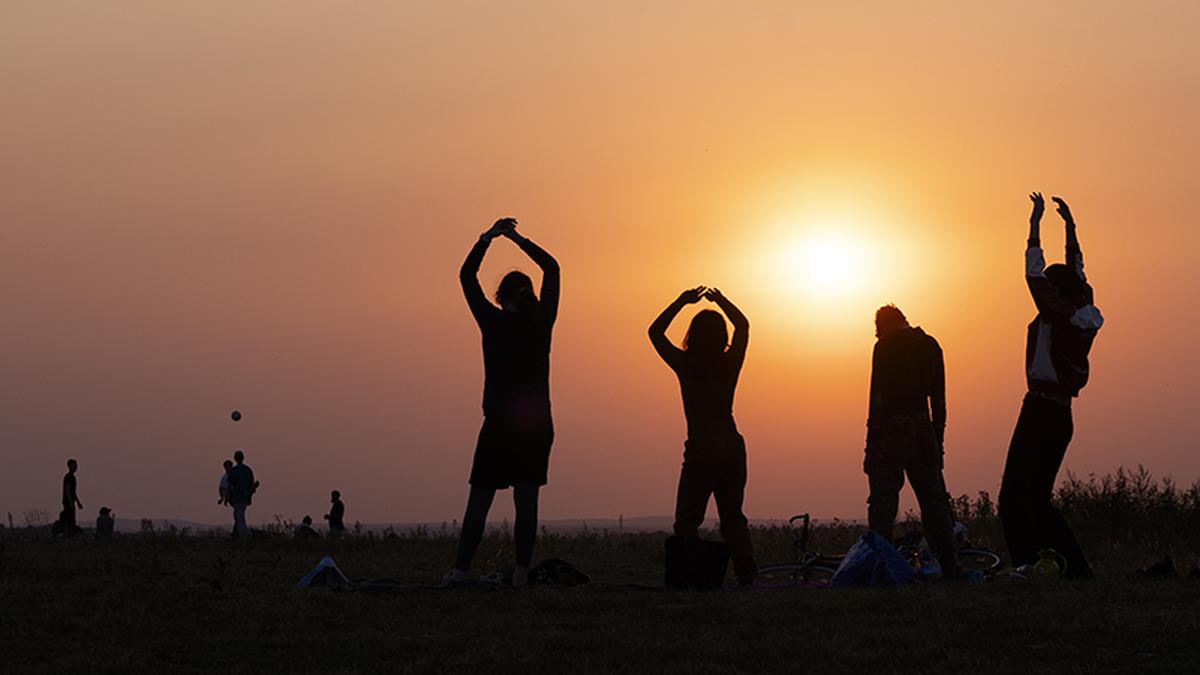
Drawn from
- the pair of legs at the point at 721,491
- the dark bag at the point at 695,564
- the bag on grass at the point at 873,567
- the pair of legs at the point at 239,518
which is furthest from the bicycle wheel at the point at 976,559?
the pair of legs at the point at 239,518

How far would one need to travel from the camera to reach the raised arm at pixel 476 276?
12930 millimetres

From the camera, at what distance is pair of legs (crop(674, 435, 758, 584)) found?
13.4 meters

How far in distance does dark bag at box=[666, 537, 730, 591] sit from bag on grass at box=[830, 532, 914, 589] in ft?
3.09

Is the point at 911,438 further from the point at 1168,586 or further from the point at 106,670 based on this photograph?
the point at 106,670

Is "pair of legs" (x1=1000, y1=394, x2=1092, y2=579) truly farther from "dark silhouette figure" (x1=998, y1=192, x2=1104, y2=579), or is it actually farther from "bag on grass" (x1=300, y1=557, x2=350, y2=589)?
"bag on grass" (x1=300, y1=557, x2=350, y2=589)

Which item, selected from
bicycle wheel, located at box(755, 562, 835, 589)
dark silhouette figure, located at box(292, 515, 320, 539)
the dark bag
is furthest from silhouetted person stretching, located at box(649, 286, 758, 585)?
dark silhouette figure, located at box(292, 515, 320, 539)

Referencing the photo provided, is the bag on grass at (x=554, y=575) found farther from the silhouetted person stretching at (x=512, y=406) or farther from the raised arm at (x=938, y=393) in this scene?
the raised arm at (x=938, y=393)

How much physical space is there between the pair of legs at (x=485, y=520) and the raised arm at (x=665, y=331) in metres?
1.57

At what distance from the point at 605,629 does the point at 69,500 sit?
24.3 metres

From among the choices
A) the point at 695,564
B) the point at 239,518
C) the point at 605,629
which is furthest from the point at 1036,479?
the point at 239,518

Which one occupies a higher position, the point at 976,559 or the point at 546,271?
the point at 546,271

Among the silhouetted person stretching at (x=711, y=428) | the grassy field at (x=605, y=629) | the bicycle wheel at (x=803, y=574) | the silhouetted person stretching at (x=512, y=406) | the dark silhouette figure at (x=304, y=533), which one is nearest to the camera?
the grassy field at (x=605, y=629)

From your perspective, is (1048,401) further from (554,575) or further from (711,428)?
(554,575)

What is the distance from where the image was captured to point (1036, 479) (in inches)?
545
